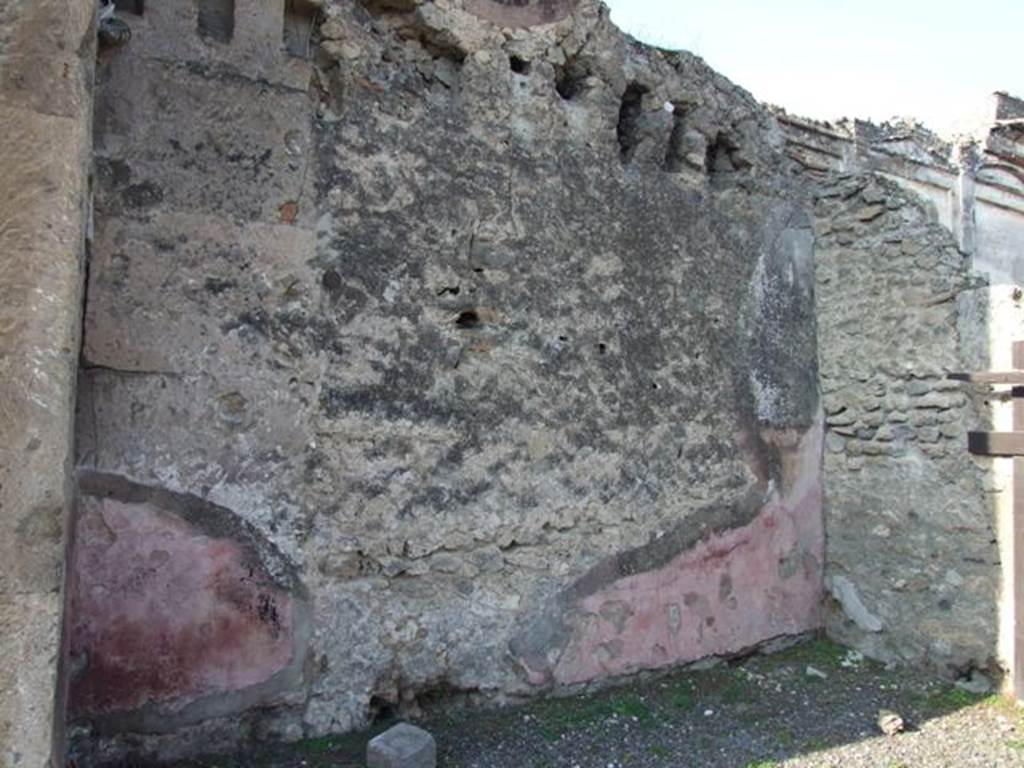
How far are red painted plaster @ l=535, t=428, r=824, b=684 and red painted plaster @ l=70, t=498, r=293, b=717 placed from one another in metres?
1.31

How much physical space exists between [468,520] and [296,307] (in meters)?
1.07

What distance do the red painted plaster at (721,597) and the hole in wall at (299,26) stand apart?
248 cm

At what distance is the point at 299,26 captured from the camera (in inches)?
131

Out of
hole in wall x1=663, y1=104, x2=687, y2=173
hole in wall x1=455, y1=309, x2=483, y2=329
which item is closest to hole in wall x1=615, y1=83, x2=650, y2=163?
hole in wall x1=663, y1=104, x2=687, y2=173

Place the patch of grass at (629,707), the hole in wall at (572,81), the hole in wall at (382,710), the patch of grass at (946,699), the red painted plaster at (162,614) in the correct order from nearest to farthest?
the red painted plaster at (162,614) → the hole in wall at (382,710) → the patch of grass at (629,707) → the patch of grass at (946,699) → the hole in wall at (572,81)

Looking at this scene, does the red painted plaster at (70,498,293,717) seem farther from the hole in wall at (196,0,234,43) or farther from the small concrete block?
the hole in wall at (196,0,234,43)

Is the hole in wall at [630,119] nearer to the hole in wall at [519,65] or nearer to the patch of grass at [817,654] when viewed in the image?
the hole in wall at [519,65]

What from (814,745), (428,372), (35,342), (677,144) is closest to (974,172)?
(677,144)

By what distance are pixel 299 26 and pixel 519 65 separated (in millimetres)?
991

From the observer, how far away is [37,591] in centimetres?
186

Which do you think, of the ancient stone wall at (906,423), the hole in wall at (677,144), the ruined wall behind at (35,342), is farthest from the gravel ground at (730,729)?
the hole in wall at (677,144)

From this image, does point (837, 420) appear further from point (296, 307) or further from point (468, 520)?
point (296, 307)

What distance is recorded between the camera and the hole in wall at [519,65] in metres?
3.82

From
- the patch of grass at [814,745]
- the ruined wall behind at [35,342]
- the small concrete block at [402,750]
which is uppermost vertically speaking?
the ruined wall behind at [35,342]
